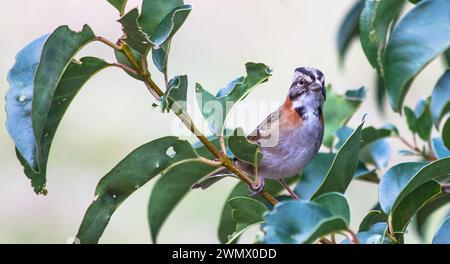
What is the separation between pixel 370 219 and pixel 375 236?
23cm

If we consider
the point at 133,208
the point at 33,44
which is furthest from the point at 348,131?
the point at 133,208

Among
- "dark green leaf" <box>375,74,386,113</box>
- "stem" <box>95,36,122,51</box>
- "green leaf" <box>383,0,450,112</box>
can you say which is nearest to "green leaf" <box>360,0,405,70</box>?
"green leaf" <box>383,0,450,112</box>

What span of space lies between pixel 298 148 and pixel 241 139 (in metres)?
0.83

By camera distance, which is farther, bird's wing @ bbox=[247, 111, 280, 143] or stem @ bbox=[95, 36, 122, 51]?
bird's wing @ bbox=[247, 111, 280, 143]

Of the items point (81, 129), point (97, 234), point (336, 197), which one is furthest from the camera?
point (81, 129)

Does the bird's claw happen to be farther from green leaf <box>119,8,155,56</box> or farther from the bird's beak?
the bird's beak

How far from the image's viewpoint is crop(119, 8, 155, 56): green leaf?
1.84 meters

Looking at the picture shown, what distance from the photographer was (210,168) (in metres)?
2.30

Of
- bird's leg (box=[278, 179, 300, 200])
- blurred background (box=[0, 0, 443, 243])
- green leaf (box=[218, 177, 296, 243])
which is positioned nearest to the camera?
bird's leg (box=[278, 179, 300, 200])

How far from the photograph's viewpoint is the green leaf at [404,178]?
1904 mm

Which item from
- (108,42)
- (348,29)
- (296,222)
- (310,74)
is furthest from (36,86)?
(348,29)

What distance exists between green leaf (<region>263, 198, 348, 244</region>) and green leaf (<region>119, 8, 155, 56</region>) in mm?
603

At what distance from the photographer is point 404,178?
6.59 ft
